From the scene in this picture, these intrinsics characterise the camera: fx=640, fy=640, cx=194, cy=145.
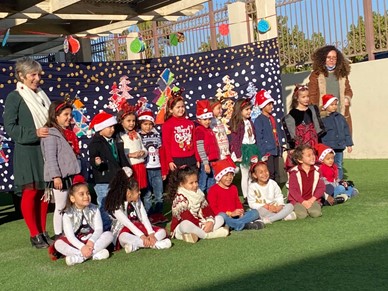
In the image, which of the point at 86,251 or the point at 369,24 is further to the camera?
the point at 369,24

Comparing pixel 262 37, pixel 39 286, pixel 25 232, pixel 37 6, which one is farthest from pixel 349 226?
pixel 37 6

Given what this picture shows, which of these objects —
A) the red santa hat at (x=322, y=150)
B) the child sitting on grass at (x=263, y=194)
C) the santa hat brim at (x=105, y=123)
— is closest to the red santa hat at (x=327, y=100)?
the red santa hat at (x=322, y=150)

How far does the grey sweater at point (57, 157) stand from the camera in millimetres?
5797

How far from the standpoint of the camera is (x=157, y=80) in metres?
8.42

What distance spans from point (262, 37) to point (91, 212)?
193 inches

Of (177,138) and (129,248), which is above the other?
(177,138)

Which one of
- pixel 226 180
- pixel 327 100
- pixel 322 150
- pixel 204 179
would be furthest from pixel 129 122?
pixel 327 100

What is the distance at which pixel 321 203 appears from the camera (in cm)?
702

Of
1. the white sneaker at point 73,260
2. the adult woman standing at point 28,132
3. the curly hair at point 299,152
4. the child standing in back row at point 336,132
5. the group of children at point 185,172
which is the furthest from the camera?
the child standing in back row at point 336,132

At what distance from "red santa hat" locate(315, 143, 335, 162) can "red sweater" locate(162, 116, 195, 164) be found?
5.13 feet

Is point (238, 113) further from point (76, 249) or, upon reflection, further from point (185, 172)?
point (76, 249)

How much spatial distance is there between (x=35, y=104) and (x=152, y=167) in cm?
169

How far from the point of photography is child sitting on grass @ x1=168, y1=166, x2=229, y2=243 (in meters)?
5.77

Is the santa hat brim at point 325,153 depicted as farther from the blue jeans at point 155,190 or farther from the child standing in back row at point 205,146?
the blue jeans at point 155,190
